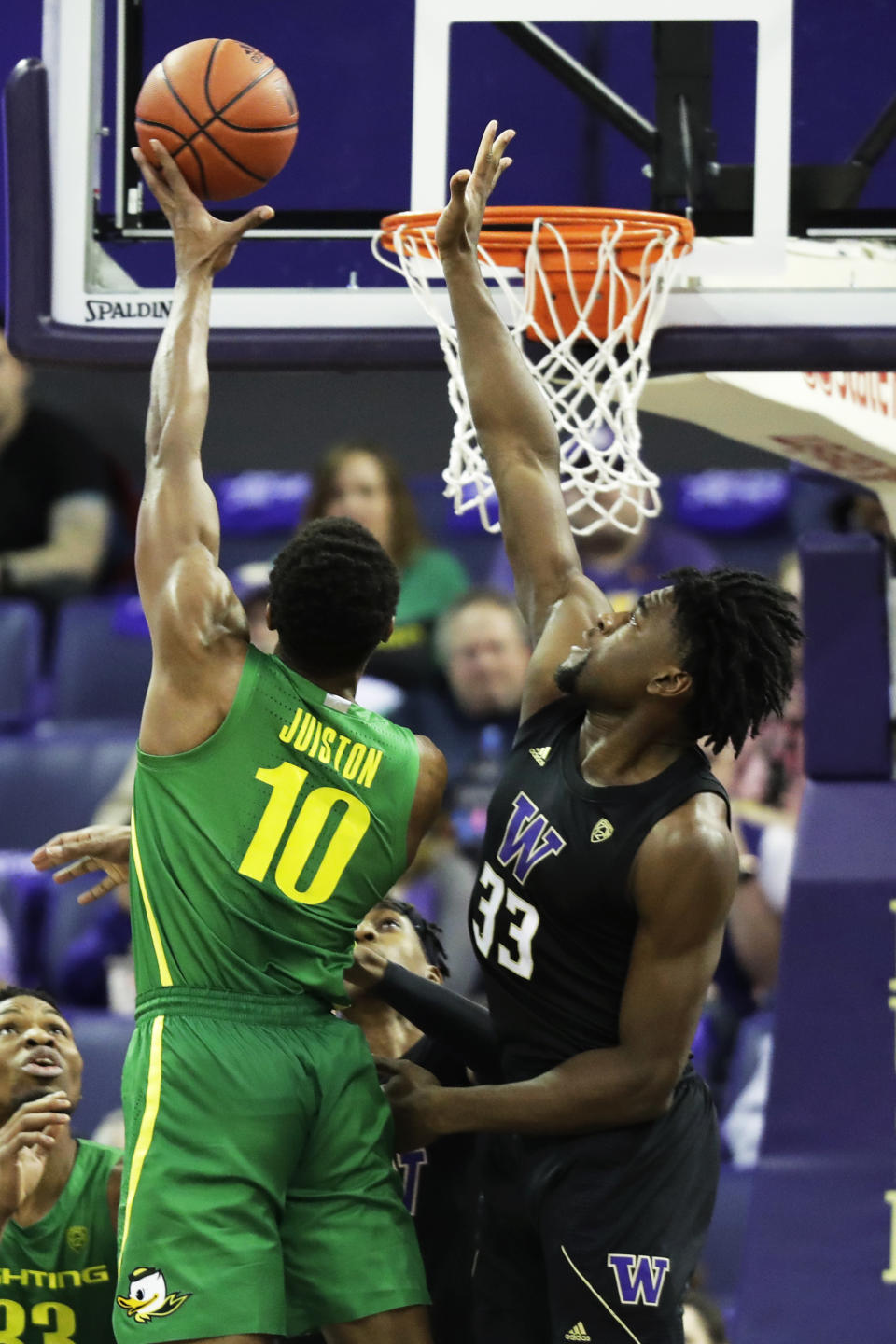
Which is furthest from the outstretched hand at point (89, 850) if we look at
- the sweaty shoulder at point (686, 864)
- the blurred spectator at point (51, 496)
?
the blurred spectator at point (51, 496)

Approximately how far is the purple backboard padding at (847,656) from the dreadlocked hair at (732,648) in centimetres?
195

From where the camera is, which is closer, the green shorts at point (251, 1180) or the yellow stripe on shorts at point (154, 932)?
the green shorts at point (251, 1180)

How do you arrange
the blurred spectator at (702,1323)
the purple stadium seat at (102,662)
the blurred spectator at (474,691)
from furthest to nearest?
the purple stadium seat at (102,662) → the blurred spectator at (474,691) → the blurred spectator at (702,1323)

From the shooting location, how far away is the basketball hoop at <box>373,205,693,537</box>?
3924 mm

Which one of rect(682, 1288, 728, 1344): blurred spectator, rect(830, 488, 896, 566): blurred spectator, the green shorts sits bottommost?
rect(682, 1288, 728, 1344): blurred spectator

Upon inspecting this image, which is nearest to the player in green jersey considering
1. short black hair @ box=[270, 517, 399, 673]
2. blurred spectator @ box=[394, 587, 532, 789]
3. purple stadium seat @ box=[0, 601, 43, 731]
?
short black hair @ box=[270, 517, 399, 673]

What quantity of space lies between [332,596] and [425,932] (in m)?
1.04

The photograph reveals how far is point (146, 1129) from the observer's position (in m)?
2.97

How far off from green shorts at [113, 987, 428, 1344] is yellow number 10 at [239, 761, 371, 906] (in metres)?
0.20

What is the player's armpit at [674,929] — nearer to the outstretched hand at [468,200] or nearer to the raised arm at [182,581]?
the raised arm at [182,581]

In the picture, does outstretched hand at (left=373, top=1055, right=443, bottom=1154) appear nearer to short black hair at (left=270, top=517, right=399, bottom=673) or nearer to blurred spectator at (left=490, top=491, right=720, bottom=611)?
short black hair at (left=270, top=517, right=399, bottom=673)

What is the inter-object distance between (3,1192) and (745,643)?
168 centimetres

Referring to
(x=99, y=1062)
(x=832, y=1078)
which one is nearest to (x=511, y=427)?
(x=832, y=1078)

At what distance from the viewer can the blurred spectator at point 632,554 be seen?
7.00 m
